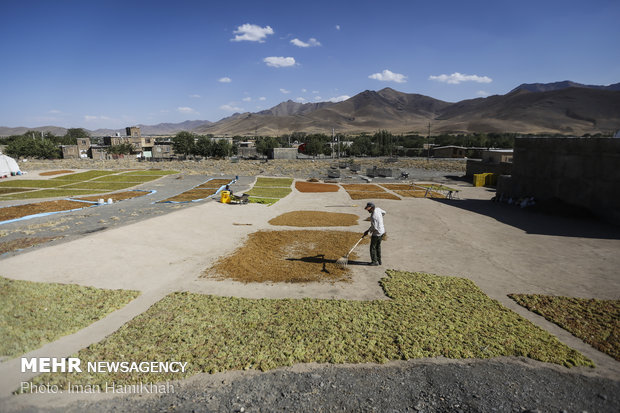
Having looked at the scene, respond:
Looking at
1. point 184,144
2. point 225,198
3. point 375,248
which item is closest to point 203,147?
point 184,144

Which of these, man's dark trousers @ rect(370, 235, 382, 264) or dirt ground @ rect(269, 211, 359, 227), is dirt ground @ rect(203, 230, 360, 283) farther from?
dirt ground @ rect(269, 211, 359, 227)

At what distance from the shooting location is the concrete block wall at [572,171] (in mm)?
21609

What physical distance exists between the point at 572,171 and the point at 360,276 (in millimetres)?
23005

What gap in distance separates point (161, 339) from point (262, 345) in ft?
8.34

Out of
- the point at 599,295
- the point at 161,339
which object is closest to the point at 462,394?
the point at 161,339

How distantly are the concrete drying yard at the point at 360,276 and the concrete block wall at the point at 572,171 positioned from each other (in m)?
2.63

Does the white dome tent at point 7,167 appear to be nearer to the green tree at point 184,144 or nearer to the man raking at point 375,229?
the green tree at point 184,144

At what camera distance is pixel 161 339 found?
7.75m

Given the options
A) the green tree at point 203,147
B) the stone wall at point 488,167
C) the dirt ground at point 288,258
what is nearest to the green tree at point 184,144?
the green tree at point 203,147

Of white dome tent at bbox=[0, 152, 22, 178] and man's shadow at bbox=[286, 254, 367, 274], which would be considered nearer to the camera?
man's shadow at bbox=[286, 254, 367, 274]

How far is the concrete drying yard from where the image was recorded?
6.05m

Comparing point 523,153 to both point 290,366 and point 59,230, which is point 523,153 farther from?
point 59,230

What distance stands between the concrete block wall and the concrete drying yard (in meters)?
2.63

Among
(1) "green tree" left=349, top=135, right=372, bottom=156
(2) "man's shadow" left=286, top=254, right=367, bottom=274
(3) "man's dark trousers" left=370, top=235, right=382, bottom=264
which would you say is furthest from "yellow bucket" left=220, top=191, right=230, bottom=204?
(1) "green tree" left=349, top=135, right=372, bottom=156
